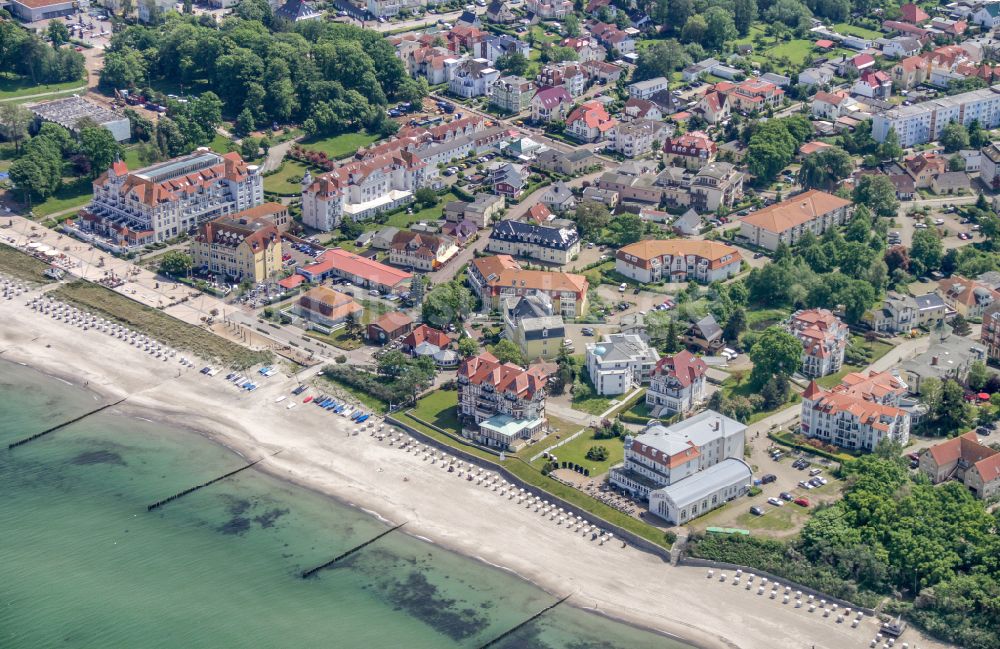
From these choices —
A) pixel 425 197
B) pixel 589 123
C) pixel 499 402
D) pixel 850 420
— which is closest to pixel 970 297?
pixel 850 420

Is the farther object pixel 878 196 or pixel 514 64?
pixel 514 64

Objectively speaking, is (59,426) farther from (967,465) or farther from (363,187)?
(967,465)

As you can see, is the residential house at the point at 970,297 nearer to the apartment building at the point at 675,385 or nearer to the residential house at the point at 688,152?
the apartment building at the point at 675,385

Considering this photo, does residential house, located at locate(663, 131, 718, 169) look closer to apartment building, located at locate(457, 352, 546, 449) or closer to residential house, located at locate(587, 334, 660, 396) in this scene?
residential house, located at locate(587, 334, 660, 396)

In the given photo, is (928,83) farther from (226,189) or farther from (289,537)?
(289,537)

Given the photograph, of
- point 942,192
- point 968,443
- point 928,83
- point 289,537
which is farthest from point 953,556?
point 928,83

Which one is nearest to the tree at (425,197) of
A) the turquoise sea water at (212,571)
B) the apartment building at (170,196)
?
the apartment building at (170,196)

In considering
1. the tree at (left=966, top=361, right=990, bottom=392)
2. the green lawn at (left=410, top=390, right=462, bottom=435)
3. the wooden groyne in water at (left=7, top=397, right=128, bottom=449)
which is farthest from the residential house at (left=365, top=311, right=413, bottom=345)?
the tree at (left=966, top=361, right=990, bottom=392)
